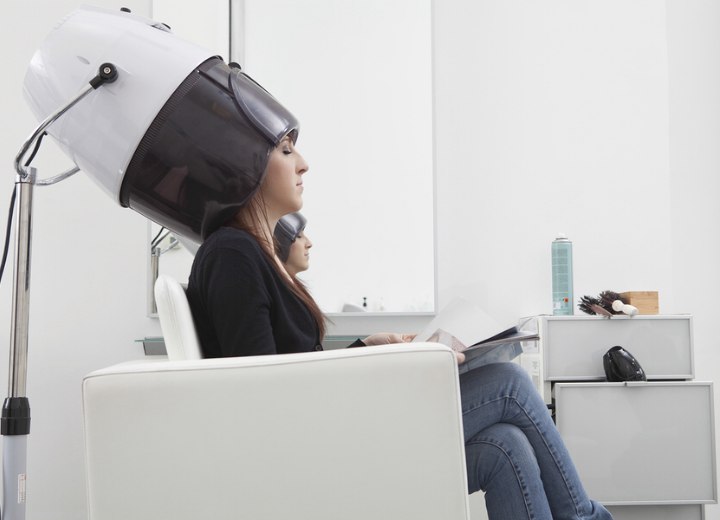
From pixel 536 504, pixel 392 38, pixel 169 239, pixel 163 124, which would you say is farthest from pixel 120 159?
pixel 392 38

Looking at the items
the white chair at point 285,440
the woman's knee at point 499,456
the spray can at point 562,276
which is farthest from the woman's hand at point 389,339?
the spray can at point 562,276

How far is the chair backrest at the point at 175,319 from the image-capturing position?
135 cm

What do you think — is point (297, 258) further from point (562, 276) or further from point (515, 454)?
point (562, 276)

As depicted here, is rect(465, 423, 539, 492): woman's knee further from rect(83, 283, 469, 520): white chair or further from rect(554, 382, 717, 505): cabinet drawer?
Answer: rect(554, 382, 717, 505): cabinet drawer

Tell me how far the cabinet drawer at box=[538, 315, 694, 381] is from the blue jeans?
1.20 meters

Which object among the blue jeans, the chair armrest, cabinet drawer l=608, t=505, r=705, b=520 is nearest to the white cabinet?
cabinet drawer l=608, t=505, r=705, b=520

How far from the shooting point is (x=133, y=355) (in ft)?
9.95

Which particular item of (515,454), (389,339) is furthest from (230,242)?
(515,454)

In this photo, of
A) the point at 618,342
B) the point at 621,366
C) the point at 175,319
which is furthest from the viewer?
the point at 618,342

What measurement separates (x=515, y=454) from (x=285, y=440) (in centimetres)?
55

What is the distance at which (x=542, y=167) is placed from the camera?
3221 mm

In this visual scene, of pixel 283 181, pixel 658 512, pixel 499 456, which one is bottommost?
pixel 658 512

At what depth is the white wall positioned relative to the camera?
120 inches

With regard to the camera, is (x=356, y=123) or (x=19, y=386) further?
(x=356, y=123)
